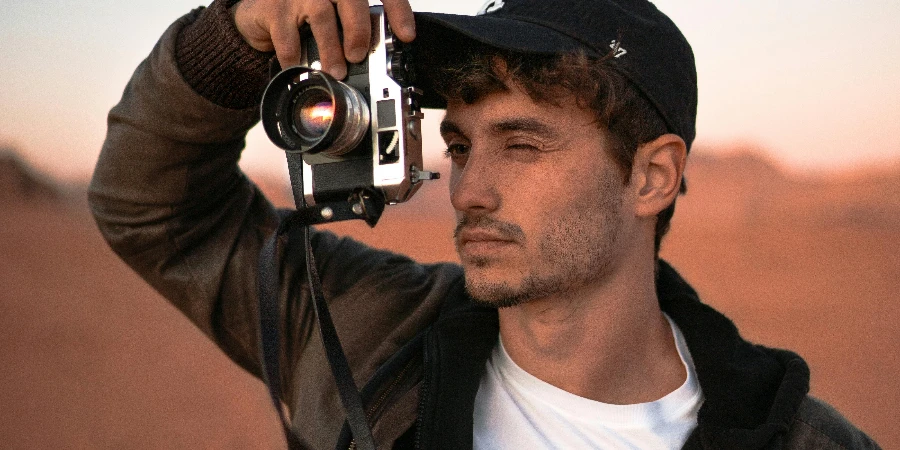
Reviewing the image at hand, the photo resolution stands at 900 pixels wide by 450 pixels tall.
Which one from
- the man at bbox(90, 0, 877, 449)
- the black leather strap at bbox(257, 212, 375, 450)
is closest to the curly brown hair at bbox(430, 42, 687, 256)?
the man at bbox(90, 0, 877, 449)

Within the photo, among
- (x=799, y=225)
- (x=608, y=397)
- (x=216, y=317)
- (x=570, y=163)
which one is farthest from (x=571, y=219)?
(x=799, y=225)

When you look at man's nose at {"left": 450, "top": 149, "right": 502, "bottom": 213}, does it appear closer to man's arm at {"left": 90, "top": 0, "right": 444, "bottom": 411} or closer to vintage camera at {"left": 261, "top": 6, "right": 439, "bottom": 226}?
vintage camera at {"left": 261, "top": 6, "right": 439, "bottom": 226}

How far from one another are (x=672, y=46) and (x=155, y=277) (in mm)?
920

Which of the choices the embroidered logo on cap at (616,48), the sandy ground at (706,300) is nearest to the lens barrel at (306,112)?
the embroidered logo on cap at (616,48)

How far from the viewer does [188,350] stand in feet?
11.3

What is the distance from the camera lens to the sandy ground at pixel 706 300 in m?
3.12

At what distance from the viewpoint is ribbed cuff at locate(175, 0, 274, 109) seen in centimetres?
134

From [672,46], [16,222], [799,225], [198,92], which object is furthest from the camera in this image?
[16,222]

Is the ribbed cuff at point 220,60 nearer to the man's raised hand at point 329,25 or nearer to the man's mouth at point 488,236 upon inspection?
the man's raised hand at point 329,25

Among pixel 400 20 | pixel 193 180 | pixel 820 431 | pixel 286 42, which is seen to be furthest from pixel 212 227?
pixel 820 431

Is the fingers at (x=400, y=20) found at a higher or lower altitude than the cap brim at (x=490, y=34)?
higher

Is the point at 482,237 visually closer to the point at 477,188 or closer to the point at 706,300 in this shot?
the point at 477,188

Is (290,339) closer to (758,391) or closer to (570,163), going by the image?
(570,163)

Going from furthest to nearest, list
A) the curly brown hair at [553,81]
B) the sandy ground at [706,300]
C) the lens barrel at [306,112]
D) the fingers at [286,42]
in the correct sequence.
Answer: the sandy ground at [706,300], the curly brown hair at [553,81], the fingers at [286,42], the lens barrel at [306,112]
